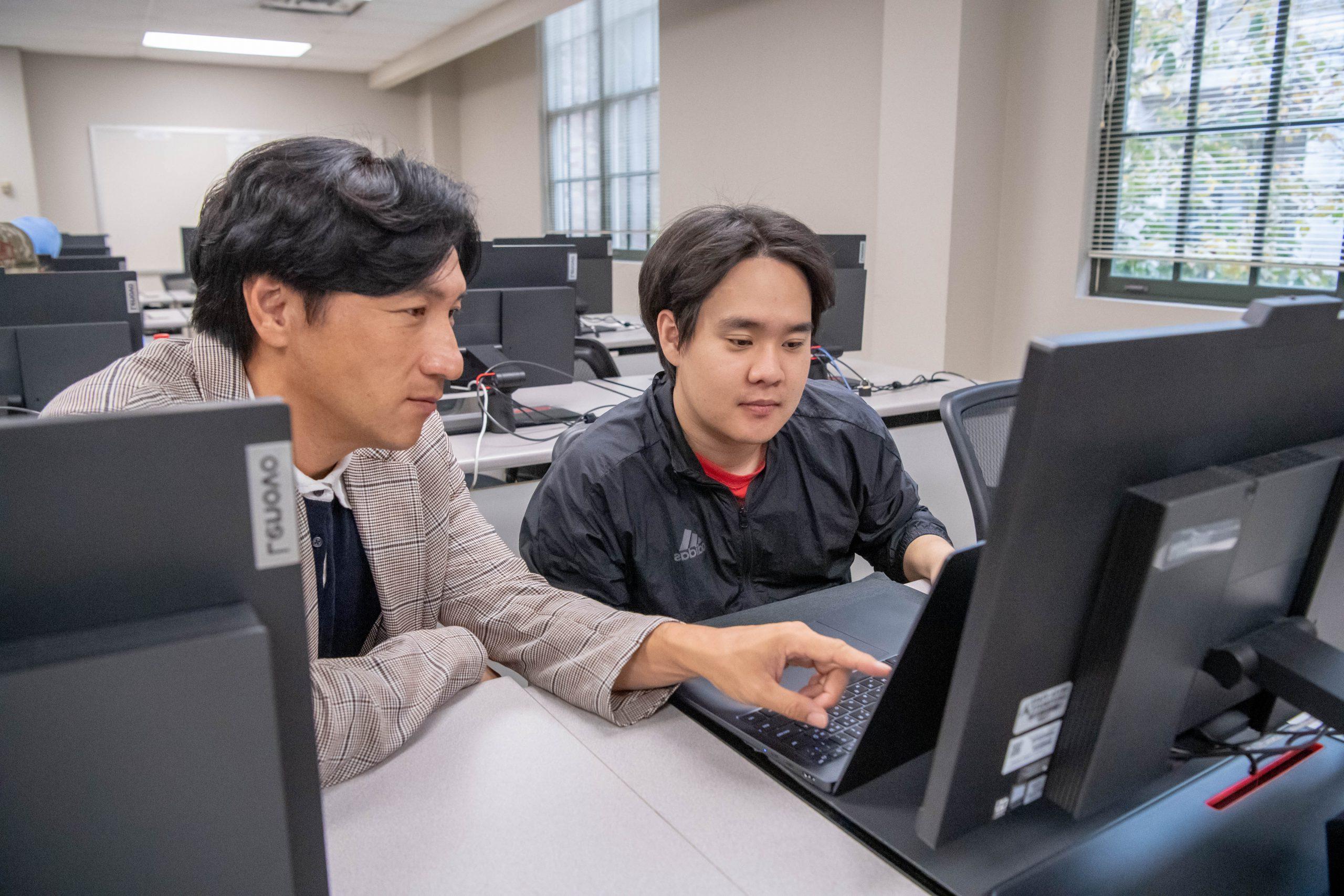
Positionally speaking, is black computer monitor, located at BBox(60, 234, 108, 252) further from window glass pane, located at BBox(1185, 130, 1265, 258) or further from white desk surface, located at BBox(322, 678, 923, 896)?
white desk surface, located at BBox(322, 678, 923, 896)

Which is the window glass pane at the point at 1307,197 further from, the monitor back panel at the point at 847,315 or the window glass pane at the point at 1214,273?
the monitor back panel at the point at 847,315

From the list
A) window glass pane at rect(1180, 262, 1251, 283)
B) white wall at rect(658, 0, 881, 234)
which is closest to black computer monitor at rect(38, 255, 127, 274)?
white wall at rect(658, 0, 881, 234)

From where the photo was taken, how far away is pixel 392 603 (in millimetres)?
1151

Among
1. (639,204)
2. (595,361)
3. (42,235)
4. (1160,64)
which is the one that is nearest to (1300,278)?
(1160,64)

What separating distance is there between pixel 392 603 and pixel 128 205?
9.51 m

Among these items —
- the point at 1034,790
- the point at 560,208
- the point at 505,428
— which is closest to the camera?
the point at 1034,790

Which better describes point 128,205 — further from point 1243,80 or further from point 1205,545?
point 1205,545

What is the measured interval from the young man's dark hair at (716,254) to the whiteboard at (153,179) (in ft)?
28.4

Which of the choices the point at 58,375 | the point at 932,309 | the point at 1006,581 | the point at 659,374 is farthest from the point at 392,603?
the point at 932,309

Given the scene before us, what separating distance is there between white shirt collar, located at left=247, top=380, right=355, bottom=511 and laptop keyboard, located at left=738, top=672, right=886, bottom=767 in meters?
0.53

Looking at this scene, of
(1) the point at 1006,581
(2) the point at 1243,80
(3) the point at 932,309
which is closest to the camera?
(1) the point at 1006,581

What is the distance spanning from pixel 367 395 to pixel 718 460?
579 mm

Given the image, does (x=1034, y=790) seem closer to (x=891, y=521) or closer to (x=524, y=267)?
(x=891, y=521)

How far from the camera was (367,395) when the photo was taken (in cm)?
101
